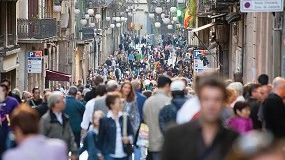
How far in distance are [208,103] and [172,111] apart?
636 cm

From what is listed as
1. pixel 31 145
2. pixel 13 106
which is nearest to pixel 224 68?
pixel 13 106

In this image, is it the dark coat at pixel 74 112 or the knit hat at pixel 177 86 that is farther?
the dark coat at pixel 74 112

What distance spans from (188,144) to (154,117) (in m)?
7.17

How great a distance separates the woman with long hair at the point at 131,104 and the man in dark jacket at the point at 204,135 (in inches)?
322

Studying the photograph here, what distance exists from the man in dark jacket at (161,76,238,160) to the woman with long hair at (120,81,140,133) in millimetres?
8180

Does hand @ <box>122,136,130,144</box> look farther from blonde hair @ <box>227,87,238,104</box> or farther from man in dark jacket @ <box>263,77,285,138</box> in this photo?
man in dark jacket @ <box>263,77,285,138</box>

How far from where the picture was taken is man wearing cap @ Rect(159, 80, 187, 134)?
13.2m

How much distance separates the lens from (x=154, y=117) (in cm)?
1402

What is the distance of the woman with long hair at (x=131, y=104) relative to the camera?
50.6 feet

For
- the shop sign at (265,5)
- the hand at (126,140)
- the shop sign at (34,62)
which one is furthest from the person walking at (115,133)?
the shop sign at (34,62)

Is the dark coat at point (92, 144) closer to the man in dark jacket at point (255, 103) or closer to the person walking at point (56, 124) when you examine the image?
the person walking at point (56, 124)

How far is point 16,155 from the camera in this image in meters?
7.54

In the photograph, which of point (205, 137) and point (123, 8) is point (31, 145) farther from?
point (123, 8)

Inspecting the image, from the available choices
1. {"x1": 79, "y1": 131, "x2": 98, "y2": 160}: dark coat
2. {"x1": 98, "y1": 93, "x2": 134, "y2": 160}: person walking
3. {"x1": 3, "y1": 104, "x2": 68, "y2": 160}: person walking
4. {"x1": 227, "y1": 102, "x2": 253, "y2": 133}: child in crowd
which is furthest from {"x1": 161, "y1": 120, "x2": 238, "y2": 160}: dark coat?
{"x1": 79, "y1": 131, "x2": 98, "y2": 160}: dark coat
